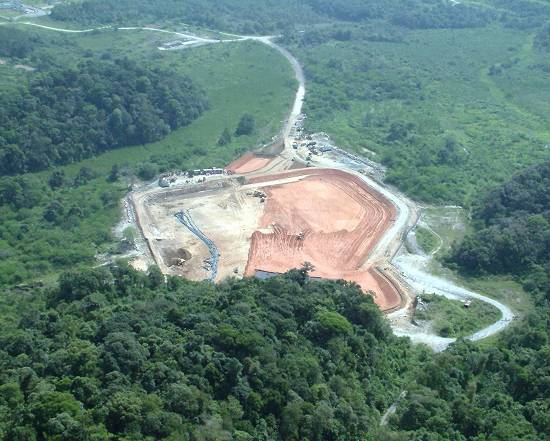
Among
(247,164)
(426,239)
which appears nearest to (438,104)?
(247,164)

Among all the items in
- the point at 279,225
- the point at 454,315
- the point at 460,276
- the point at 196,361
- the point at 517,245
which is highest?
the point at 196,361

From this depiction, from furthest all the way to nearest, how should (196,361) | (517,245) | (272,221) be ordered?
(272,221), (517,245), (196,361)

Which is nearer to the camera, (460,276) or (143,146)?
(460,276)

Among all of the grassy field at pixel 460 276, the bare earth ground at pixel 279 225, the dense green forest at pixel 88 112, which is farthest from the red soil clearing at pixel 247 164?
the grassy field at pixel 460 276

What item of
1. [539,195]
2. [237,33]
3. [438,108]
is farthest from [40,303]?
[237,33]

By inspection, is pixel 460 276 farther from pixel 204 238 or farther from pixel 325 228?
pixel 204 238

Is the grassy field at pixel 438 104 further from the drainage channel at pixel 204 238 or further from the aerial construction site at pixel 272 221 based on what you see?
the drainage channel at pixel 204 238

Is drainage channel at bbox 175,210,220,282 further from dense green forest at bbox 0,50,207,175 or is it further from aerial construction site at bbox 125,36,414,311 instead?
dense green forest at bbox 0,50,207,175
